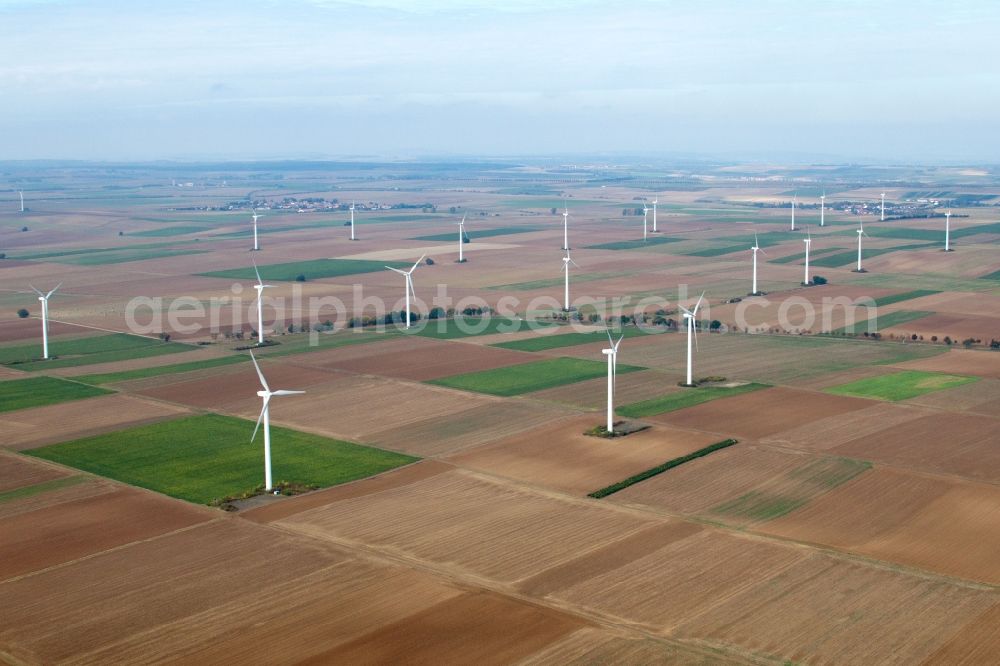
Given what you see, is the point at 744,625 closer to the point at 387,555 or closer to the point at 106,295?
the point at 387,555

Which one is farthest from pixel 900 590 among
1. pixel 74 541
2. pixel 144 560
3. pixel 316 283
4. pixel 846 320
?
pixel 316 283

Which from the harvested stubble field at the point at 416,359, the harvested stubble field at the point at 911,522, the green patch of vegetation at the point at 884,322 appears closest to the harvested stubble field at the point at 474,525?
the harvested stubble field at the point at 911,522

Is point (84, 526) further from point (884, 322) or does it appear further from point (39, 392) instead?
point (884, 322)

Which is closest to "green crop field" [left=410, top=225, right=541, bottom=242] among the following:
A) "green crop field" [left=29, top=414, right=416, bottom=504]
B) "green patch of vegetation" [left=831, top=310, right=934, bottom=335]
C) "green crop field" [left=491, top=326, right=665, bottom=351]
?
"green patch of vegetation" [left=831, top=310, right=934, bottom=335]

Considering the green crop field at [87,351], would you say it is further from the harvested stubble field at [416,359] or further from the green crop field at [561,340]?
the green crop field at [561,340]

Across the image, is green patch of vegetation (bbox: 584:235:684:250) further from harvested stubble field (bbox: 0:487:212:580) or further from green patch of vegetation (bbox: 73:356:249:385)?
harvested stubble field (bbox: 0:487:212:580)

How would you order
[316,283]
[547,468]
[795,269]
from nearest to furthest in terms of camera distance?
[547,468], [316,283], [795,269]

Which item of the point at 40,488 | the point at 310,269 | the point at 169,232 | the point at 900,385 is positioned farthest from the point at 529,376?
the point at 169,232
